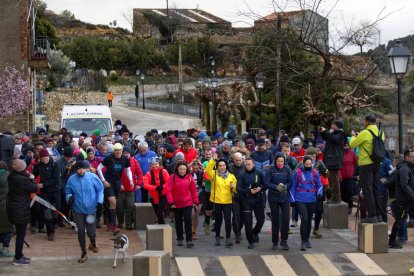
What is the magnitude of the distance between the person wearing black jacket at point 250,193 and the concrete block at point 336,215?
2106 millimetres

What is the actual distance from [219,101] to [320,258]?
2345 cm

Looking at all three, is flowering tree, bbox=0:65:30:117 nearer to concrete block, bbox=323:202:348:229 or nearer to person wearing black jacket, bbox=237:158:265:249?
concrete block, bbox=323:202:348:229

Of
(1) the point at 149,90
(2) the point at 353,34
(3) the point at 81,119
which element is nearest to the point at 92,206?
(2) the point at 353,34

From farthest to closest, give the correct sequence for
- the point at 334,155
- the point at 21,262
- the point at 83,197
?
the point at 334,155 → the point at 83,197 → the point at 21,262

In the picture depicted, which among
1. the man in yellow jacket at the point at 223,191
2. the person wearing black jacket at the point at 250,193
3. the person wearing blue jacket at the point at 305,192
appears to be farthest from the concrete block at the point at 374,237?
the man in yellow jacket at the point at 223,191

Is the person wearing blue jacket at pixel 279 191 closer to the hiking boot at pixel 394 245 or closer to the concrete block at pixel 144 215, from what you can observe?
the hiking boot at pixel 394 245

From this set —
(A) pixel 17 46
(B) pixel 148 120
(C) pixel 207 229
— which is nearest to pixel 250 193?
(C) pixel 207 229

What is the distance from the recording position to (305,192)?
1216 centimetres

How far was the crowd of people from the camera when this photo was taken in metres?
11.1

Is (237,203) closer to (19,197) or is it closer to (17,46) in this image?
(19,197)

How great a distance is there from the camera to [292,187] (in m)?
12.3

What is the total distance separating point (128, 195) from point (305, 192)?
350cm

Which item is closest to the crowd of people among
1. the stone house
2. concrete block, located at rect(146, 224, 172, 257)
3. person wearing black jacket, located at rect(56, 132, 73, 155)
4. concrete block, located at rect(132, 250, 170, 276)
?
concrete block, located at rect(146, 224, 172, 257)

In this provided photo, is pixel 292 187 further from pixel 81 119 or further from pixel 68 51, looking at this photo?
pixel 68 51
